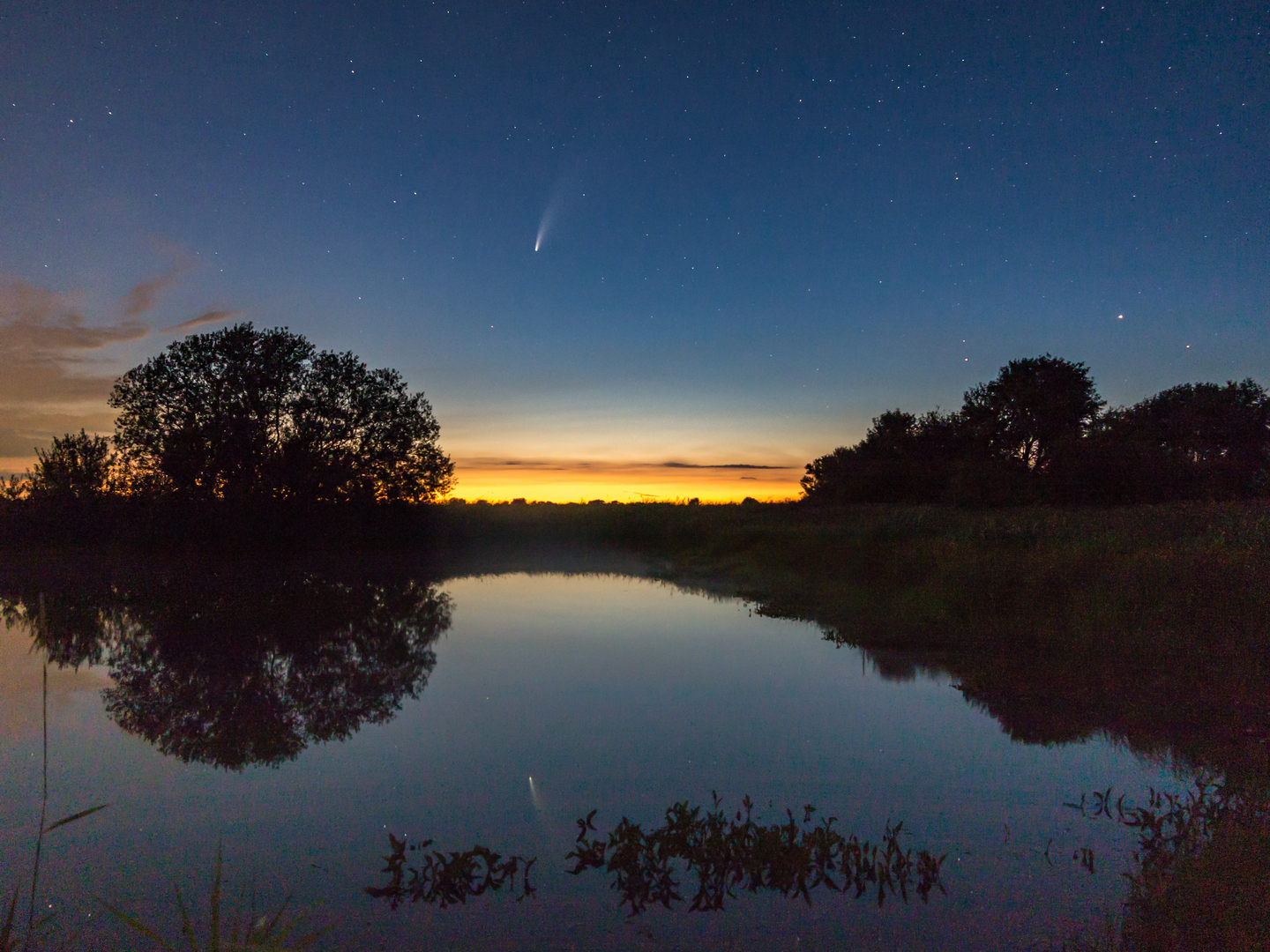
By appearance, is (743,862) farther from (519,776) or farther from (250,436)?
(250,436)

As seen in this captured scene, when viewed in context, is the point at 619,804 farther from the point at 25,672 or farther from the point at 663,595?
the point at 663,595

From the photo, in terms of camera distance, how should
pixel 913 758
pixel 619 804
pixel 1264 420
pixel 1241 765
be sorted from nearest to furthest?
pixel 619 804 < pixel 1241 765 < pixel 913 758 < pixel 1264 420

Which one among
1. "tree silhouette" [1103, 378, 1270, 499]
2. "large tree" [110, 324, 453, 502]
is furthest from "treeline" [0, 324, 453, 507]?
"tree silhouette" [1103, 378, 1270, 499]

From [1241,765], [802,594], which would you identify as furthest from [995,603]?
[1241,765]

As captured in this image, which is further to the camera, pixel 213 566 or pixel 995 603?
pixel 213 566

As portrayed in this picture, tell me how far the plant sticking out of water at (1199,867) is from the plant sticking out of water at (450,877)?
12.9 ft

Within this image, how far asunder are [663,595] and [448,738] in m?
11.5

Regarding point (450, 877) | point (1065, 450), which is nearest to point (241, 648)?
point (450, 877)

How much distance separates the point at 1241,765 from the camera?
6.73 meters

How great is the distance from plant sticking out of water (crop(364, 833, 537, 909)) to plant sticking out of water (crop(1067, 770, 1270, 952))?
3935 mm

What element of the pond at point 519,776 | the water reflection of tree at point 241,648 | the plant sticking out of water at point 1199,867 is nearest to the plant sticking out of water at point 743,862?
the pond at point 519,776

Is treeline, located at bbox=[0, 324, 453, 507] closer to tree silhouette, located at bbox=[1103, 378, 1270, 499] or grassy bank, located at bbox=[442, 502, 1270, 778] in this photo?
grassy bank, located at bbox=[442, 502, 1270, 778]

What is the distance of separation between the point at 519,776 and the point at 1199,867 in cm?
559

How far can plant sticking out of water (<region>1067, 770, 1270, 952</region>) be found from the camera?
13.1 ft
